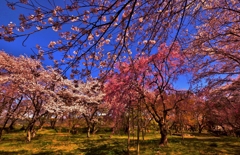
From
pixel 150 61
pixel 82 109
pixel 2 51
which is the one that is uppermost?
pixel 2 51

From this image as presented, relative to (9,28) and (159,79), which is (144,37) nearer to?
(9,28)

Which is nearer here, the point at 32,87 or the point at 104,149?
the point at 104,149

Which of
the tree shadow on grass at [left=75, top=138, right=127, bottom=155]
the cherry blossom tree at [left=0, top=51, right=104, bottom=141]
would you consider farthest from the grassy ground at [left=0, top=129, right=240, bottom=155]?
the cherry blossom tree at [left=0, top=51, right=104, bottom=141]

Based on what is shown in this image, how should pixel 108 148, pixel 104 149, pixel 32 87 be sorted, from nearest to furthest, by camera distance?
pixel 104 149 < pixel 108 148 < pixel 32 87

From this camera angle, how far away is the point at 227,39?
25.4 ft

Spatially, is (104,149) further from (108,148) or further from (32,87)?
(32,87)

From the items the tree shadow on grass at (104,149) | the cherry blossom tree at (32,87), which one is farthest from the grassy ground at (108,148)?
the cherry blossom tree at (32,87)

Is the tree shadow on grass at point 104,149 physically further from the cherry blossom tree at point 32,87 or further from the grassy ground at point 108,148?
the cherry blossom tree at point 32,87

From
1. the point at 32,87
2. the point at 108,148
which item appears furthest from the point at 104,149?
the point at 32,87

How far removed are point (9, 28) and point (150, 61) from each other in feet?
42.6

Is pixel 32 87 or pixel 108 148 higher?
pixel 32 87

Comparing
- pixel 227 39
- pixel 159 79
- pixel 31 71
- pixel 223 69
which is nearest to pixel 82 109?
pixel 31 71

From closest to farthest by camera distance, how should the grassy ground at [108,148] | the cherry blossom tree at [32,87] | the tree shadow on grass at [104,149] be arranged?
the tree shadow on grass at [104,149] < the grassy ground at [108,148] < the cherry blossom tree at [32,87]

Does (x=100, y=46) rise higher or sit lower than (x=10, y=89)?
lower
